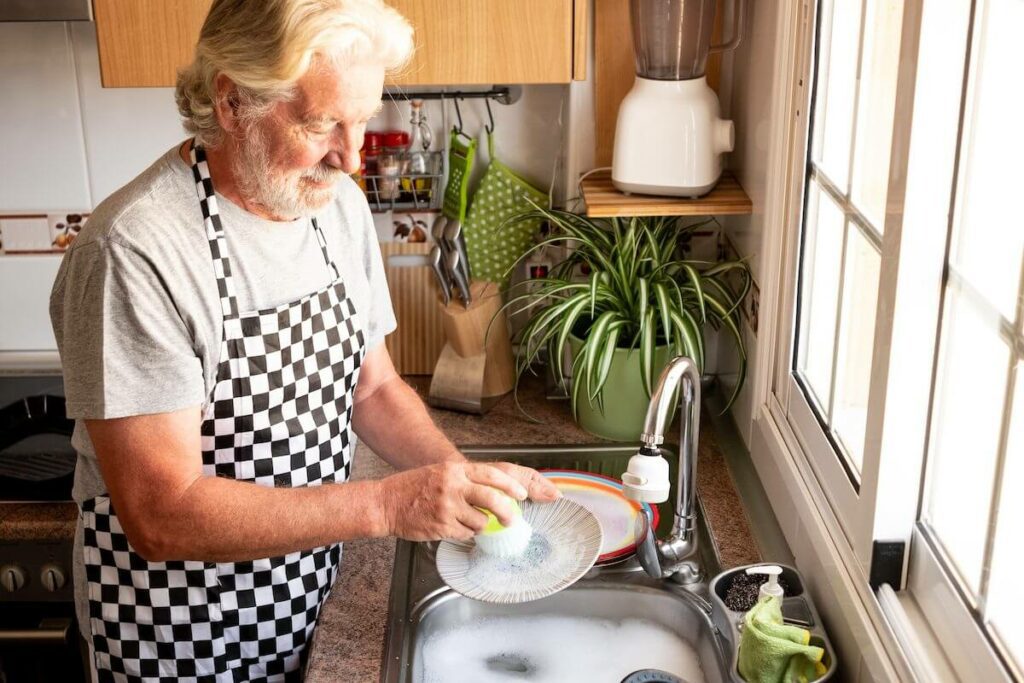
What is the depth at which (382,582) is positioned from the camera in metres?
1.58

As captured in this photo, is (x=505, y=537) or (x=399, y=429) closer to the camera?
(x=505, y=537)

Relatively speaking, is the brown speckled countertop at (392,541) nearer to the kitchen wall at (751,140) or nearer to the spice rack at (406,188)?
the kitchen wall at (751,140)

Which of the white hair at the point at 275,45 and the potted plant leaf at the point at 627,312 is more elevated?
the white hair at the point at 275,45

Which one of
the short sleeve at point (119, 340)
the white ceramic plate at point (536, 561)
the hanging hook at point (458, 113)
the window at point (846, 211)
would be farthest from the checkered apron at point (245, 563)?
the hanging hook at point (458, 113)

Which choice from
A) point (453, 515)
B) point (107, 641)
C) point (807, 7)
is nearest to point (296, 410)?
point (453, 515)

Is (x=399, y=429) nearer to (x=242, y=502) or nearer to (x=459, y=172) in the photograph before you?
(x=242, y=502)

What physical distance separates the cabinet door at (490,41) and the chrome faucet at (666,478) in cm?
63

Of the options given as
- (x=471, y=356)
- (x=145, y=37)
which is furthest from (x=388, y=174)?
(x=145, y=37)

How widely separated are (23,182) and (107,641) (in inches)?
47.2

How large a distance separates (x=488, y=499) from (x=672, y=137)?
2.69ft

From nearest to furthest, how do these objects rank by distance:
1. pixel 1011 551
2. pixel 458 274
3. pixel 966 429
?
1. pixel 1011 551
2. pixel 966 429
3. pixel 458 274

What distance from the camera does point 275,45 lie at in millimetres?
1195

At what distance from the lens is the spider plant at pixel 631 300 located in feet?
6.17

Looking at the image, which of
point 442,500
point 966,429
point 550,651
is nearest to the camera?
point 966,429
